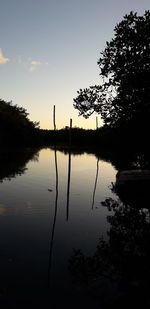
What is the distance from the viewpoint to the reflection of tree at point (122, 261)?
7.79m

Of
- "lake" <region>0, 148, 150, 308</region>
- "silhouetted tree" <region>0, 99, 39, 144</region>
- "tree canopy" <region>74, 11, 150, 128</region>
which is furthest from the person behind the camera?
"silhouetted tree" <region>0, 99, 39, 144</region>

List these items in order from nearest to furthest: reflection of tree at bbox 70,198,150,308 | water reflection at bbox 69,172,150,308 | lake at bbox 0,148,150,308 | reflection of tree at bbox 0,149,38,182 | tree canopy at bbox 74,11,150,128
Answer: water reflection at bbox 69,172,150,308
lake at bbox 0,148,150,308
reflection of tree at bbox 70,198,150,308
tree canopy at bbox 74,11,150,128
reflection of tree at bbox 0,149,38,182

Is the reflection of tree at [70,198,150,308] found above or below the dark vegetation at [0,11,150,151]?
below

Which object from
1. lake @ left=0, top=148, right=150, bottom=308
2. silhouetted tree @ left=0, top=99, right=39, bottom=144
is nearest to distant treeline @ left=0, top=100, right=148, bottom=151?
silhouetted tree @ left=0, top=99, right=39, bottom=144

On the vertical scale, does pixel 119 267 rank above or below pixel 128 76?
below

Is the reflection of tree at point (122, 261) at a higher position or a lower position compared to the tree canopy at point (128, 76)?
lower

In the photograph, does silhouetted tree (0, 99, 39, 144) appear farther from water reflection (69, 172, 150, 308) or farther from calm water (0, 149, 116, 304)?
water reflection (69, 172, 150, 308)

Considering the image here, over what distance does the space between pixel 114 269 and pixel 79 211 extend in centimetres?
843

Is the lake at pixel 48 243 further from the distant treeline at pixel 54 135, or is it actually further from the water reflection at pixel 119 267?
the distant treeline at pixel 54 135

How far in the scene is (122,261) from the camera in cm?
945

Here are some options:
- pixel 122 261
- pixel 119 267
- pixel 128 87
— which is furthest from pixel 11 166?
pixel 119 267

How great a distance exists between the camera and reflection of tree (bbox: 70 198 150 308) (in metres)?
7.79

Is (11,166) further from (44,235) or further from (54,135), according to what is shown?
(44,235)

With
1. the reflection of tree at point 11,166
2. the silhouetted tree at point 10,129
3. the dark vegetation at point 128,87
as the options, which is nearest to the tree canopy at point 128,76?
the dark vegetation at point 128,87
